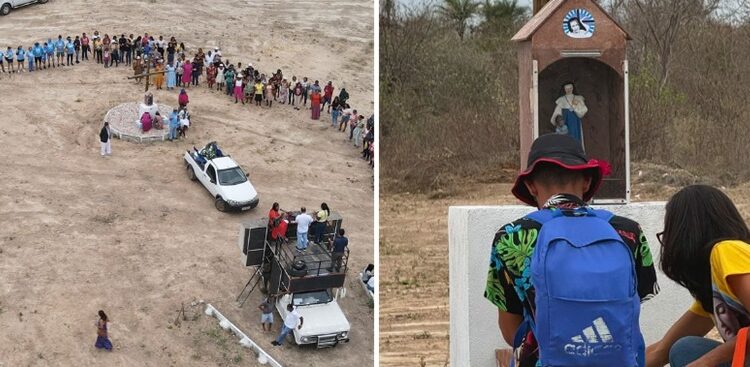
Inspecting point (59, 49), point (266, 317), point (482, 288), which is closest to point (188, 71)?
point (59, 49)

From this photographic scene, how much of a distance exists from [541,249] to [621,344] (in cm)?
43

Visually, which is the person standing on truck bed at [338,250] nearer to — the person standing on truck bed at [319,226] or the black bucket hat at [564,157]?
the person standing on truck bed at [319,226]

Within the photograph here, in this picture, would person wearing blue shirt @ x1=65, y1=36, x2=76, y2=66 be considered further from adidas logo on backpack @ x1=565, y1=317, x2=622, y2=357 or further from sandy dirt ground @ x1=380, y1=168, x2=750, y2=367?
adidas logo on backpack @ x1=565, y1=317, x2=622, y2=357

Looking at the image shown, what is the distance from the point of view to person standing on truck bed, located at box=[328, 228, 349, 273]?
1725 centimetres

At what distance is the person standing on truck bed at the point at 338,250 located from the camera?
17250 millimetres

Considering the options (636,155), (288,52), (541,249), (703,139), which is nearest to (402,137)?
(636,155)

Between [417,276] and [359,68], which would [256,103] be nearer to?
[359,68]

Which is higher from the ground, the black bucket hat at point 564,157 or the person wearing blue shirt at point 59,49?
the person wearing blue shirt at point 59,49

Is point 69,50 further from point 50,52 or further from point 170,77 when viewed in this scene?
point 170,77

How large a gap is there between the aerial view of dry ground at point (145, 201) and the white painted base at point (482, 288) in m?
10.9

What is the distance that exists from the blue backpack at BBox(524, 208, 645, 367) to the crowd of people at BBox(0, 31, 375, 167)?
77.7ft

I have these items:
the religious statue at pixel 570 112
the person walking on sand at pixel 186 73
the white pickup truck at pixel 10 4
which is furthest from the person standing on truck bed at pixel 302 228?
the white pickup truck at pixel 10 4

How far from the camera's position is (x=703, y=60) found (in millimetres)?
25578

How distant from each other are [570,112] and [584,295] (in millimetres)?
5520
